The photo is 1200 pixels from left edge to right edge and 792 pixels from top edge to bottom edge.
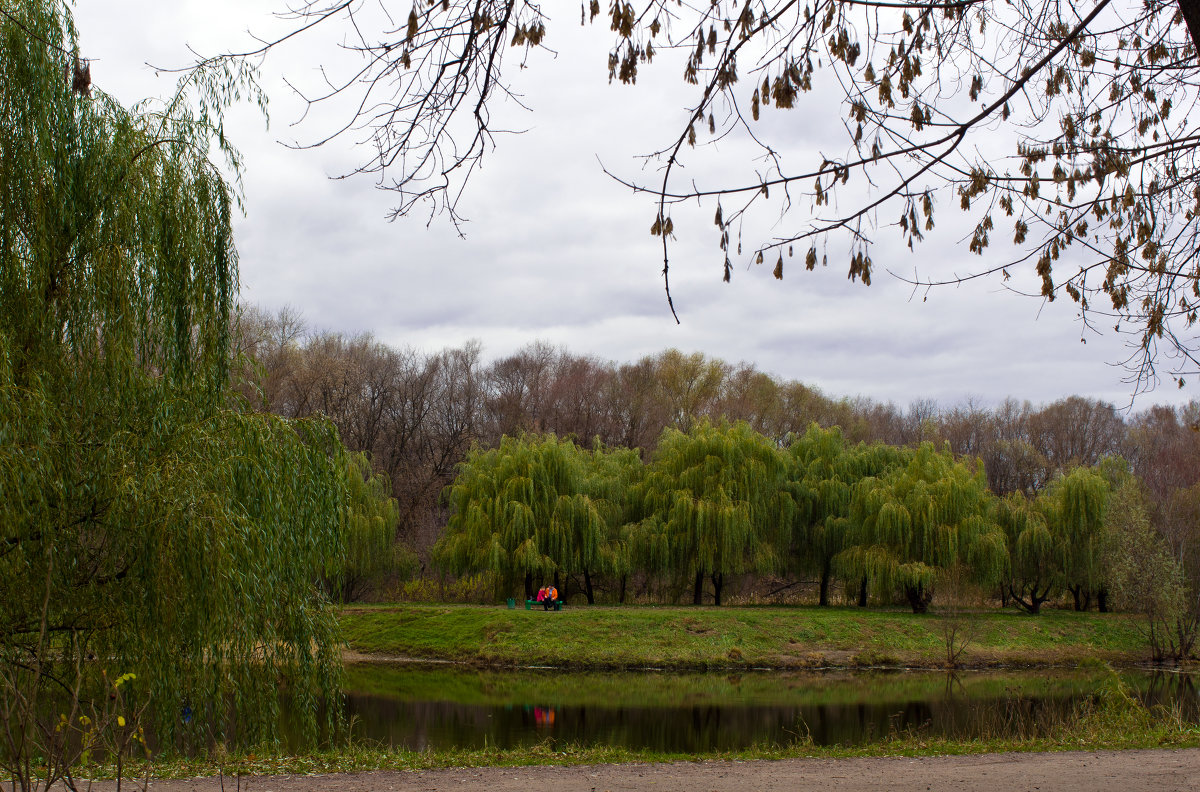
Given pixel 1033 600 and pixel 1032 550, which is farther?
pixel 1033 600

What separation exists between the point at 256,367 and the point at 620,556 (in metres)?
19.3

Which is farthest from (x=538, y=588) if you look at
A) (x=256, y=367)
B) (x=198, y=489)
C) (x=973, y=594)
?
(x=198, y=489)

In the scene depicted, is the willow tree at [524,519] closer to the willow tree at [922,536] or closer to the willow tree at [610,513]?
the willow tree at [610,513]

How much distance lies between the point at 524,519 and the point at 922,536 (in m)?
10.9

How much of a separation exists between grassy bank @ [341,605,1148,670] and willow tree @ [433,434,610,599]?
1.38 m

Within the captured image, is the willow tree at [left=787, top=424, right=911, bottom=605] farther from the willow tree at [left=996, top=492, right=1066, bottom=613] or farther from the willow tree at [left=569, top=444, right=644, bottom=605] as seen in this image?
the willow tree at [left=569, top=444, right=644, bottom=605]

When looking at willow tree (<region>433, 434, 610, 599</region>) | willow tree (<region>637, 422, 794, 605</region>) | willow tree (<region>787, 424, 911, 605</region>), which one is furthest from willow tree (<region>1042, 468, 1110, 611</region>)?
willow tree (<region>433, 434, 610, 599</region>)

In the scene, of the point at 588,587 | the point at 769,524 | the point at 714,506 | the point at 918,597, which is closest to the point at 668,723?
the point at 714,506

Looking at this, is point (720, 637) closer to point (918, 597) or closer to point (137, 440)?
point (918, 597)

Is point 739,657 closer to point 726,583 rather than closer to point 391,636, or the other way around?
point 726,583

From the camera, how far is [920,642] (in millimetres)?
23969

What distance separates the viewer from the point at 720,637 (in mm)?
23375

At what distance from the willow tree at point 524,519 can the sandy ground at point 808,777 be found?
55.9ft

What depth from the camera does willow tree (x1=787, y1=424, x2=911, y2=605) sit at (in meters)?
28.2
